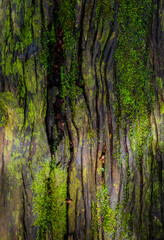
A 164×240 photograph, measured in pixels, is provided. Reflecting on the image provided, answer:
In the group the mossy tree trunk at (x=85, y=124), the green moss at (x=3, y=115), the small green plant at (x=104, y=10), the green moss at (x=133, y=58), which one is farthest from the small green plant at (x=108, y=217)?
the small green plant at (x=104, y=10)

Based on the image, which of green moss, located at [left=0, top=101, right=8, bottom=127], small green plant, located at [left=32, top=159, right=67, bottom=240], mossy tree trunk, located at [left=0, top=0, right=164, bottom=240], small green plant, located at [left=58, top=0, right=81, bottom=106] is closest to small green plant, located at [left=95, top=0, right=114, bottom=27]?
mossy tree trunk, located at [left=0, top=0, right=164, bottom=240]

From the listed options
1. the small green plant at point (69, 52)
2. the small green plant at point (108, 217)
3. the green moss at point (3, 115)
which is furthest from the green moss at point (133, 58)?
the green moss at point (3, 115)

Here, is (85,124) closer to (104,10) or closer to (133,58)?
(133,58)

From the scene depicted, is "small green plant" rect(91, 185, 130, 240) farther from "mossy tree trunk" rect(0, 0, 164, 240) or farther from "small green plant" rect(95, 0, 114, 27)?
"small green plant" rect(95, 0, 114, 27)

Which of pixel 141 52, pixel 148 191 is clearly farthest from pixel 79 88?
pixel 148 191

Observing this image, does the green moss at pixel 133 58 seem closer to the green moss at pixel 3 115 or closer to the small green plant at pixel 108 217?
the small green plant at pixel 108 217

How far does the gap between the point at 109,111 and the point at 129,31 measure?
0.53 m

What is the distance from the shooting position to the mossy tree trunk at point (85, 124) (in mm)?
1292

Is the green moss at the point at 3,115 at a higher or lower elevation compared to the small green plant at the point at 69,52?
lower

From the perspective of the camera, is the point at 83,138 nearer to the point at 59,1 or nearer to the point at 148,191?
the point at 148,191

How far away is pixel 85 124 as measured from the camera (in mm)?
1336

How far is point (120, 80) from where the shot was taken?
1.34 m

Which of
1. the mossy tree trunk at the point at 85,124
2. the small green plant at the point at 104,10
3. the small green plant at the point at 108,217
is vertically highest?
the small green plant at the point at 104,10

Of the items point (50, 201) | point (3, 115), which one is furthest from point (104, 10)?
point (50, 201)
